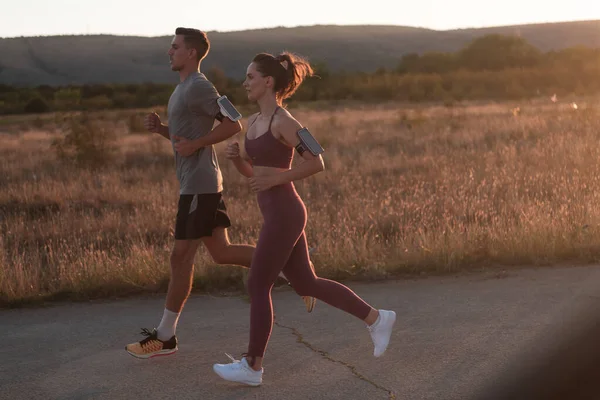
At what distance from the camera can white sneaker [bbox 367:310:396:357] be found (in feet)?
15.2

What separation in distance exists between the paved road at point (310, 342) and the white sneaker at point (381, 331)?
11 centimetres

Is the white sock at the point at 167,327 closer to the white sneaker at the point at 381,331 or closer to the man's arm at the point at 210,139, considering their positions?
the man's arm at the point at 210,139

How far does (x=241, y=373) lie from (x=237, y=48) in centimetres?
11689

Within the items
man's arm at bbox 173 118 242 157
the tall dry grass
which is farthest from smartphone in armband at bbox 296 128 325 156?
the tall dry grass

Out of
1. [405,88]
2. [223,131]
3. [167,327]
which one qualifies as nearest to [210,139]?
[223,131]

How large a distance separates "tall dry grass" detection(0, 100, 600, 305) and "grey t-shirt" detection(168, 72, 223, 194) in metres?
2.09

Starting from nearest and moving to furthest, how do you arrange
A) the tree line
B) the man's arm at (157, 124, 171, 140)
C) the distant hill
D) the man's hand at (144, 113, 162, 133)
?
1. the man's hand at (144, 113, 162, 133)
2. the man's arm at (157, 124, 171, 140)
3. the tree line
4. the distant hill

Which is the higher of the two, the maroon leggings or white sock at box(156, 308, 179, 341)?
the maroon leggings

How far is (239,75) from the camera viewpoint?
107 m

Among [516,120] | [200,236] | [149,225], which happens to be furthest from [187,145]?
[516,120]

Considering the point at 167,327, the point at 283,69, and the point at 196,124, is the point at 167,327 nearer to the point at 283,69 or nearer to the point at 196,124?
the point at 196,124

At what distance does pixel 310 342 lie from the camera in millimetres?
5176

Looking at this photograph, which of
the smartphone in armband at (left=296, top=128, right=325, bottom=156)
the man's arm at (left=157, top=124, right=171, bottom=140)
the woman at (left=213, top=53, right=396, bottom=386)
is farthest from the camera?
the man's arm at (left=157, top=124, right=171, bottom=140)

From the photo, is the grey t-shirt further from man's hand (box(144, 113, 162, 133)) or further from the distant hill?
the distant hill
